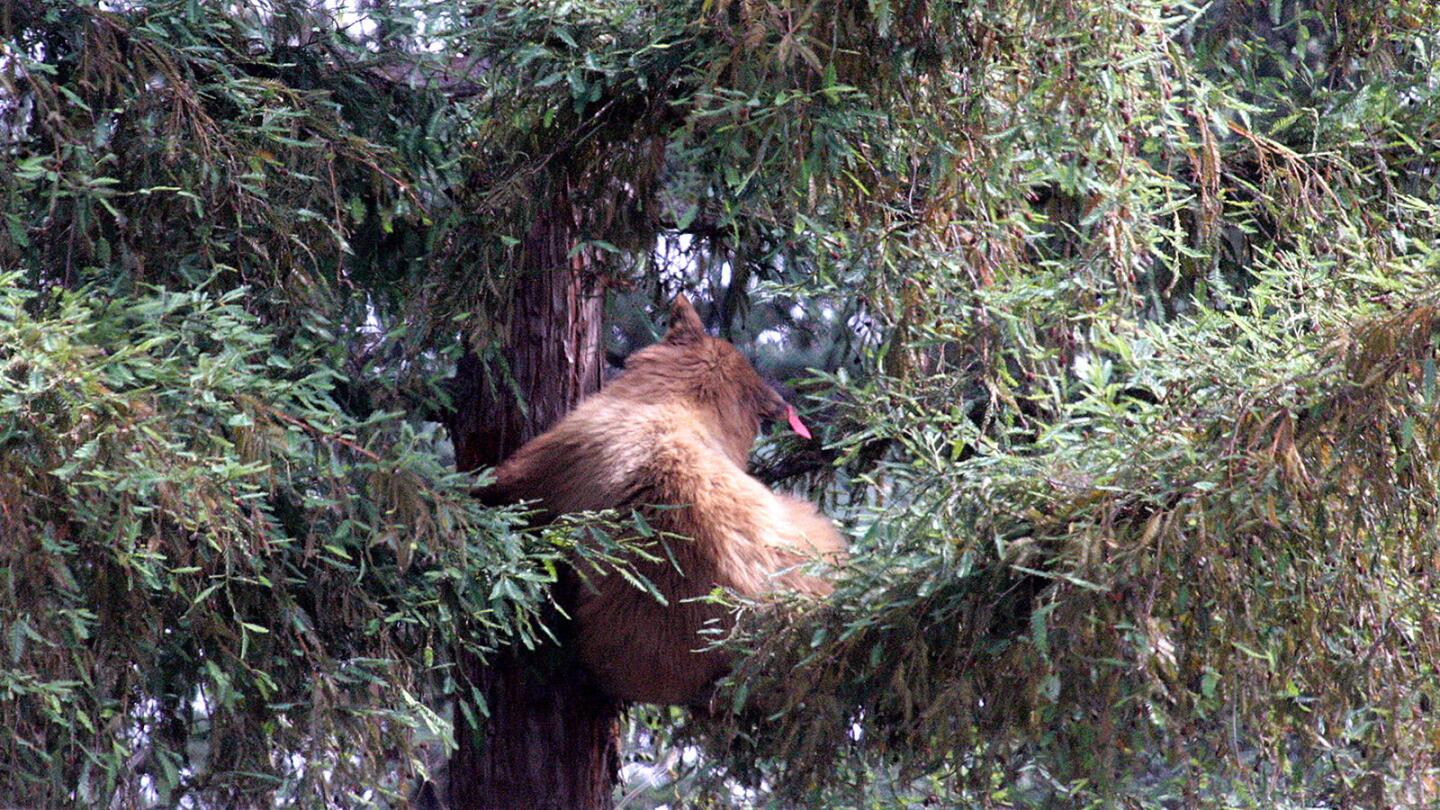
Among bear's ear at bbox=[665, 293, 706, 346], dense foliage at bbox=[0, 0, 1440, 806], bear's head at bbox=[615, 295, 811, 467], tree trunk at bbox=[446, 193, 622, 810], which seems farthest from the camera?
bear's ear at bbox=[665, 293, 706, 346]

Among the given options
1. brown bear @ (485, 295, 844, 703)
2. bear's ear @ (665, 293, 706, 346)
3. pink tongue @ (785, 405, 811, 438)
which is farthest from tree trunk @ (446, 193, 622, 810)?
pink tongue @ (785, 405, 811, 438)

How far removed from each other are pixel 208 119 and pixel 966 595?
2171mm

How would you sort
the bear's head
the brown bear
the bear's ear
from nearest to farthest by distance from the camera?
the brown bear → the bear's head → the bear's ear

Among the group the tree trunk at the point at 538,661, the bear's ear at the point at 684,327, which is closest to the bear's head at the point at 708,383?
the bear's ear at the point at 684,327

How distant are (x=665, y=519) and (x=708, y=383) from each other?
744mm

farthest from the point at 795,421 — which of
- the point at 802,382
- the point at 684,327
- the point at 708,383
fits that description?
the point at 802,382

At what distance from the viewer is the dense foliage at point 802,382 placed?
10.2 ft

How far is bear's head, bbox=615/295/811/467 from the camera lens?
15.9 feet

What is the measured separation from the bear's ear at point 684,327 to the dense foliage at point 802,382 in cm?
25

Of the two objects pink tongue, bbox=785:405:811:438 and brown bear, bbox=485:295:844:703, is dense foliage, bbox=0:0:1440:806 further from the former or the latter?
pink tongue, bbox=785:405:811:438

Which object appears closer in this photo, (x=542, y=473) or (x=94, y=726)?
(x=94, y=726)

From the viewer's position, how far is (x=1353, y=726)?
3.32m

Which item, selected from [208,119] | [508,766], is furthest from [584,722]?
[208,119]

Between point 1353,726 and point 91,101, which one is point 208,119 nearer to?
point 91,101
